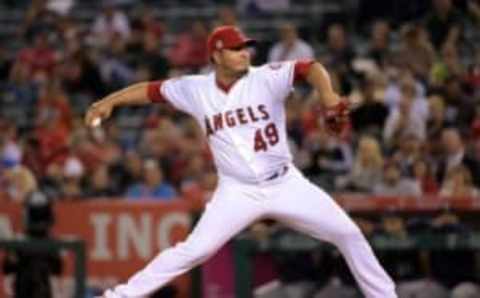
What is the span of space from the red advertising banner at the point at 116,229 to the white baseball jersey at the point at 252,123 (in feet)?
13.1

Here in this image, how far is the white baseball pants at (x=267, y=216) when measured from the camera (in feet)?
34.2

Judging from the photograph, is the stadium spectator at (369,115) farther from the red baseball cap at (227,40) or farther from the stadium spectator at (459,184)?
the red baseball cap at (227,40)

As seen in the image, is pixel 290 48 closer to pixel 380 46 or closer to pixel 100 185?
pixel 380 46

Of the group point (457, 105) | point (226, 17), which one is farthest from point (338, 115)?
point (226, 17)

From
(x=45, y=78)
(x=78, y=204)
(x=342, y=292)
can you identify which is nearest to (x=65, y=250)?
(x=78, y=204)

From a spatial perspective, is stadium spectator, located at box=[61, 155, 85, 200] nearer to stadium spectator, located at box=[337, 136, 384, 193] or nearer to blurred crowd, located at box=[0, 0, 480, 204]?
blurred crowd, located at box=[0, 0, 480, 204]

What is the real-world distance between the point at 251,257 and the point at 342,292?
29.5 inches

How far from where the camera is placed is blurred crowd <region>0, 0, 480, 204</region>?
49.1 feet

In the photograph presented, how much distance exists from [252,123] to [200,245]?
2.74ft

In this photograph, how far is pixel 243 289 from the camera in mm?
12945

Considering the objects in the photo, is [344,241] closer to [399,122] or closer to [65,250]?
[65,250]

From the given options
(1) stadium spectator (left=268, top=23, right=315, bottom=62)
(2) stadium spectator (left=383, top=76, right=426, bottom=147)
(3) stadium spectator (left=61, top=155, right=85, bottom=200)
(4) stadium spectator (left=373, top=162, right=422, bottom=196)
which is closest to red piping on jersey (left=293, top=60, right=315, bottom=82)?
(4) stadium spectator (left=373, top=162, right=422, bottom=196)

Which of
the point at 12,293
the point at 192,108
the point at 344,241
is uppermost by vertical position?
the point at 192,108

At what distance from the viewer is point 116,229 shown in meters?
15.4
